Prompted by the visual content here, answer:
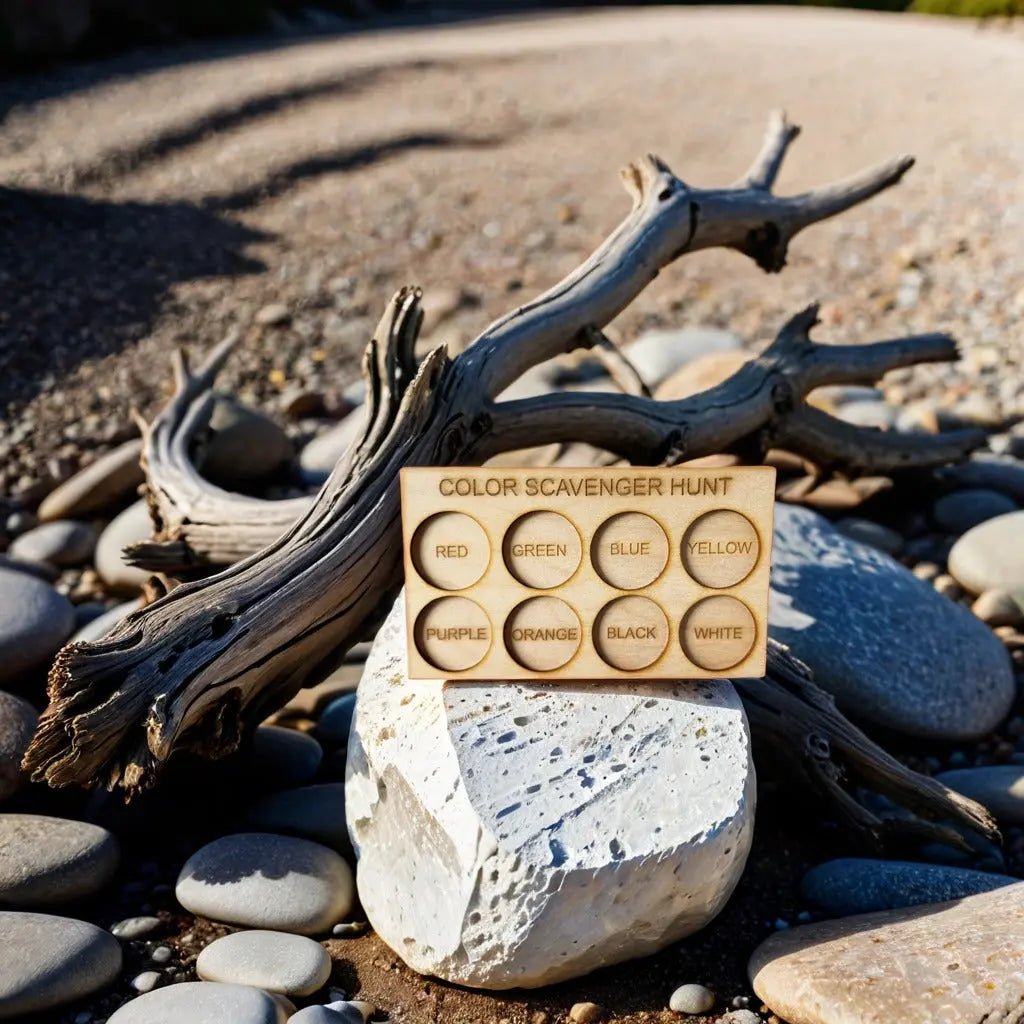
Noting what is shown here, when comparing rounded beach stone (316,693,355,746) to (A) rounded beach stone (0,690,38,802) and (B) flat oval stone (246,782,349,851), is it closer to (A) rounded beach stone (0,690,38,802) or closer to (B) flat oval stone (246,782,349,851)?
(B) flat oval stone (246,782,349,851)

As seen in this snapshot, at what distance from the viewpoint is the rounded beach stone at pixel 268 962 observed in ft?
8.50

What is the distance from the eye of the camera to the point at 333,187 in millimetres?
8234

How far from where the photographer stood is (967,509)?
4.79 metres

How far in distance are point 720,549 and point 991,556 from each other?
2.12 metres

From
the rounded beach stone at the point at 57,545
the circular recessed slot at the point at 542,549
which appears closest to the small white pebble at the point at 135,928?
the circular recessed slot at the point at 542,549

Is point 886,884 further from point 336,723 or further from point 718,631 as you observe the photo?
point 336,723

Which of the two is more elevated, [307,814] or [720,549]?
[720,549]

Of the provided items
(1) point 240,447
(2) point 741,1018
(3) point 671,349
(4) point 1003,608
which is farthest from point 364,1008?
(3) point 671,349

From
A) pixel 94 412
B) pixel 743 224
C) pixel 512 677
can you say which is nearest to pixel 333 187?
pixel 94 412

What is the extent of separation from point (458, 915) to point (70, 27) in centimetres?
1104

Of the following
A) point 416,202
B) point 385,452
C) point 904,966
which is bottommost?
point 904,966

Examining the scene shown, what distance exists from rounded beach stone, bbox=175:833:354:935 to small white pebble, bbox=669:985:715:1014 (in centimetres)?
82

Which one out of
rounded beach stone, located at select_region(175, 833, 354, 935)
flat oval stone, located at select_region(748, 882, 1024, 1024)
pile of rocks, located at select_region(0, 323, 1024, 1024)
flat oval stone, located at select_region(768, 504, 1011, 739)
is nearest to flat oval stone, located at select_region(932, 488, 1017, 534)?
flat oval stone, located at select_region(768, 504, 1011, 739)

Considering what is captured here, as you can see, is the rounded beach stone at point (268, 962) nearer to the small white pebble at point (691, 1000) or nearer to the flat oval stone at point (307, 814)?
the flat oval stone at point (307, 814)
